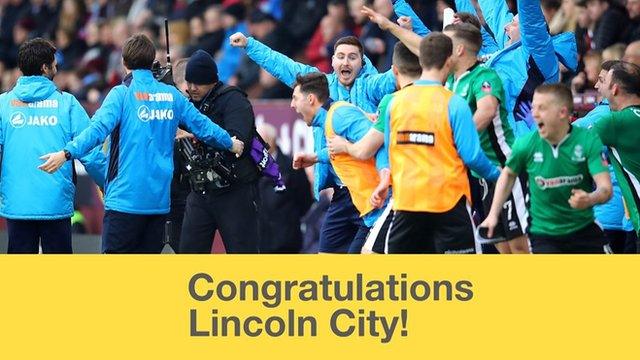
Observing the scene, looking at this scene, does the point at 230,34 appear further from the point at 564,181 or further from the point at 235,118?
the point at 564,181

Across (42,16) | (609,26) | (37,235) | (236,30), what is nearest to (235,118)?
(37,235)

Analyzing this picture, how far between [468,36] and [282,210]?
7.46m

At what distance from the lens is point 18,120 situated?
11266 millimetres

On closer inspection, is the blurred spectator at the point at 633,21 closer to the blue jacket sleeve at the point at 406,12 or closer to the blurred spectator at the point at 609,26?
the blurred spectator at the point at 609,26

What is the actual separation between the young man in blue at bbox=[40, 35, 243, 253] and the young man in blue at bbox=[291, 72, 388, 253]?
769 mm

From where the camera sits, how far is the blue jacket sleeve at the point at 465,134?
9.51 meters

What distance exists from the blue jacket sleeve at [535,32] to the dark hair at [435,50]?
5.31 ft

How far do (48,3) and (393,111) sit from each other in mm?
16015

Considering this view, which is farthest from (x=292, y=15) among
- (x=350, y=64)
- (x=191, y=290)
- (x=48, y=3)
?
(x=191, y=290)

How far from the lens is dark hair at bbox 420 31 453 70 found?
376 inches

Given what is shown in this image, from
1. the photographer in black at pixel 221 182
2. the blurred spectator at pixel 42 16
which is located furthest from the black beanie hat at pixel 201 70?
the blurred spectator at pixel 42 16

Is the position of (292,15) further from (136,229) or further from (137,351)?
(137,351)

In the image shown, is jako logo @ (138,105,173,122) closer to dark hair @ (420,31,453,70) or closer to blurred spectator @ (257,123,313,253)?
dark hair @ (420,31,453,70)

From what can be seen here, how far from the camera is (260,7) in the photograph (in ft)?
68.4
